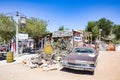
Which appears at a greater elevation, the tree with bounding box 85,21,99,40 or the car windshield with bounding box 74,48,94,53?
the tree with bounding box 85,21,99,40

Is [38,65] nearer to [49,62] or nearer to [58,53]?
[49,62]

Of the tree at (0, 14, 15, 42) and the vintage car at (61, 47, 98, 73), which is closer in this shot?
the vintage car at (61, 47, 98, 73)

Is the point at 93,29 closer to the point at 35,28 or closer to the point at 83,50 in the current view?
the point at 35,28

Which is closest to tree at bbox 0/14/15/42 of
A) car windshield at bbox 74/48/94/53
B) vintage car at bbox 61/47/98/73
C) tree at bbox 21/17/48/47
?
tree at bbox 21/17/48/47

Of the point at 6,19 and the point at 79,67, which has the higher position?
the point at 6,19

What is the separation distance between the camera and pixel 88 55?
1068 cm

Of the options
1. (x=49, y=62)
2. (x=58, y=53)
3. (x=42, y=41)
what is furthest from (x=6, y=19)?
(x=49, y=62)

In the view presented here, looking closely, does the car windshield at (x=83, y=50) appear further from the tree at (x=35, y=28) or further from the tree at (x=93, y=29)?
the tree at (x=93, y=29)

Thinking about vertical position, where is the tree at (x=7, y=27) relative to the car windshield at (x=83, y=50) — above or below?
above

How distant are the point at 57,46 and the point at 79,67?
8.90m

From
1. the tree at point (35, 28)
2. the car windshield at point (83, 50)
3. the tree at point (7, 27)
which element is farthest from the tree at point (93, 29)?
the car windshield at point (83, 50)

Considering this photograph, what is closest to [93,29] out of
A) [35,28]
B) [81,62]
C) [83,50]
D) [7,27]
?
[35,28]

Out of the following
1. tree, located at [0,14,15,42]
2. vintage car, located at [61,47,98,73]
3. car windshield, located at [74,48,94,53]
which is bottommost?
vintage car, located at [61,47,98,73]

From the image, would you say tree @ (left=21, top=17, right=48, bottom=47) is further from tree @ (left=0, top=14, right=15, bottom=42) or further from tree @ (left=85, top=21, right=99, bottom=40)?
tree @ (left=85, top=21, right=99, bottom=40)
